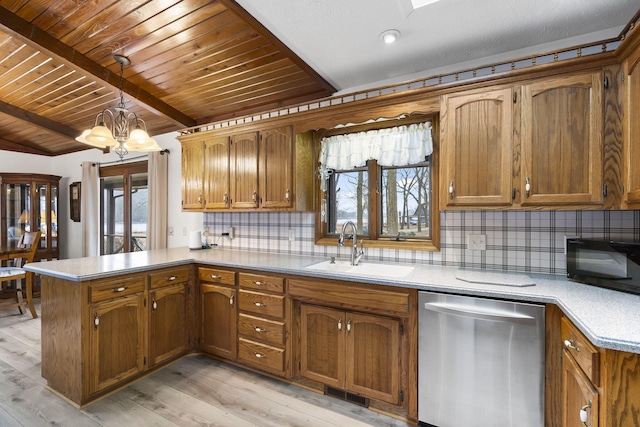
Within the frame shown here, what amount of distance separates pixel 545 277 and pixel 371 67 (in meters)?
2.02

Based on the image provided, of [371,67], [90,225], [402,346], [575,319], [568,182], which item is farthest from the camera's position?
[90,225]

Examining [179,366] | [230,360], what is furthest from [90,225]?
[230,360]

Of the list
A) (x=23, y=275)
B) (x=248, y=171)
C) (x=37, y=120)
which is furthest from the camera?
(x=37, y=120)

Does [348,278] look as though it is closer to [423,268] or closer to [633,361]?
[423,268]

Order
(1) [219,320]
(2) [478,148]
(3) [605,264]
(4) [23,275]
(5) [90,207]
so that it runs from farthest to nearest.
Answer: (5) [90,207]
(4) [23,275]
(1) [219,320]
(2) [478,148]
(3) [605,264]

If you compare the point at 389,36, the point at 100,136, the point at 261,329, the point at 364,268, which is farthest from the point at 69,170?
the point at 389,36

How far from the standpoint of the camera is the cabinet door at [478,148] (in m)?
1.88

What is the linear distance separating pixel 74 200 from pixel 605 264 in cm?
692

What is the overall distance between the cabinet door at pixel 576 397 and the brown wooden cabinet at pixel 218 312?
2194mm

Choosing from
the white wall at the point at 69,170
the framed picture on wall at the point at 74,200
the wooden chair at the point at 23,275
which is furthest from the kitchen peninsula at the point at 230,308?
the framed picture on wall at the point at 74,200

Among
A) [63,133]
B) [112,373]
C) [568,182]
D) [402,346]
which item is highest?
[63,133]

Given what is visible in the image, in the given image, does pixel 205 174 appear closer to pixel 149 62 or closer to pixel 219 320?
pixel 149 62

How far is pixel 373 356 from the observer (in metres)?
2.02

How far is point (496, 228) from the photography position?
2.20 meters
